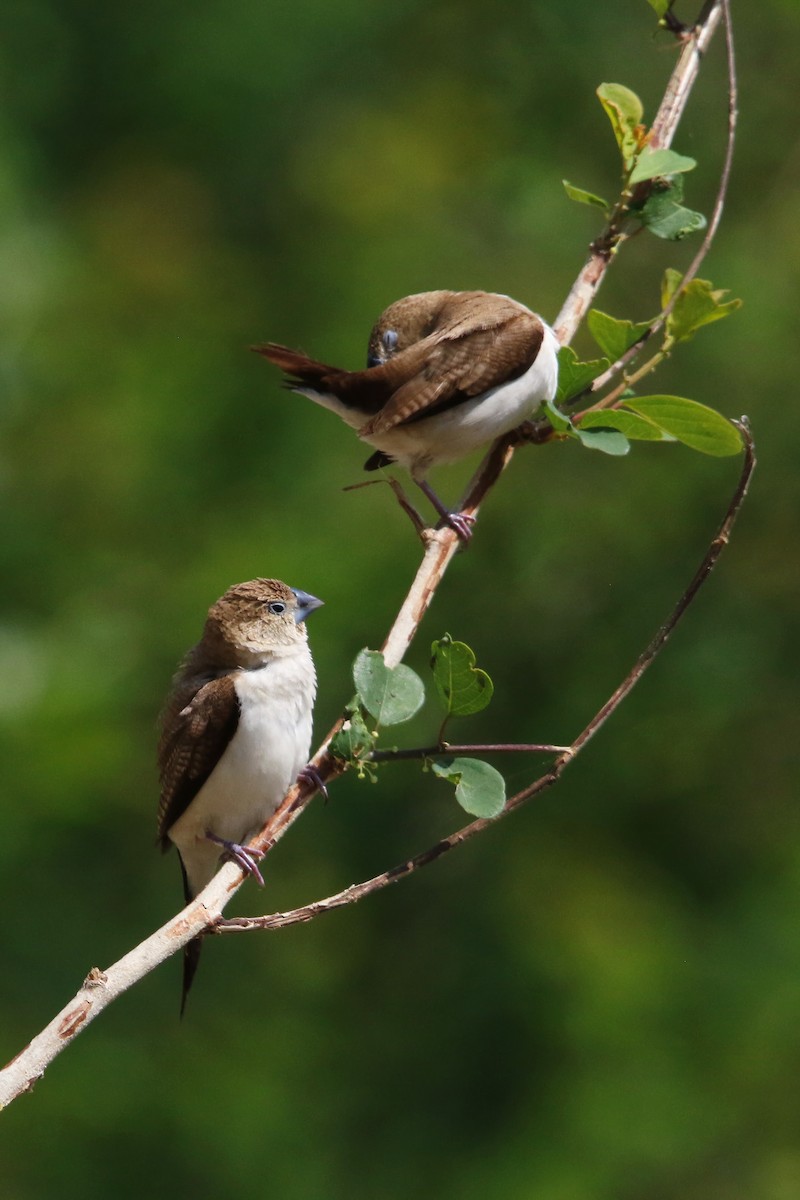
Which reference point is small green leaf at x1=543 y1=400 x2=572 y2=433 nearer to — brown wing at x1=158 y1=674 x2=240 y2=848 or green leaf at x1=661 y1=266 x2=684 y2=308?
green leaf at x1=661 y1=266 x2=684 y2=308

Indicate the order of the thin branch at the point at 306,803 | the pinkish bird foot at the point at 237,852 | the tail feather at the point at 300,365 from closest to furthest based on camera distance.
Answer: the thin branch at the point at 306,803, the pinkish bird foot at the point at 237,852, the tail feather at the point at 300,365

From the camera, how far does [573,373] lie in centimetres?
354

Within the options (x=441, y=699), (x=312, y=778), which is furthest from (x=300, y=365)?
(x=441, y=699)

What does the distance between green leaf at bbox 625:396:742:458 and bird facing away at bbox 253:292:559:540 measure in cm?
116

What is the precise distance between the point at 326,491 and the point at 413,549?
87 cm

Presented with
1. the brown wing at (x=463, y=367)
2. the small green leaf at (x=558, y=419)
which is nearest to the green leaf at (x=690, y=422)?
the small green leaf at (x=558, y=419)

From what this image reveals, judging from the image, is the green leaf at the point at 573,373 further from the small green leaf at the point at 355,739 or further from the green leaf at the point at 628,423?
the small green leaf at the point at 355,739

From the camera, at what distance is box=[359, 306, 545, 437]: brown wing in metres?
4.68

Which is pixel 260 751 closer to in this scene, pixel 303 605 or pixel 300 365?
pixel 303 605

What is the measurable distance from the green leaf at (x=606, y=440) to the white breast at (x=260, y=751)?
1.53m

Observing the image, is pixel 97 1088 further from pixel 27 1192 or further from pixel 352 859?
pixel 352 859

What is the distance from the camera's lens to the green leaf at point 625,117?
149 inches

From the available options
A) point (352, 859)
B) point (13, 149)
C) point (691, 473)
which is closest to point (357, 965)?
point (352, 859)

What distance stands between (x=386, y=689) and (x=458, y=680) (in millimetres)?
130
